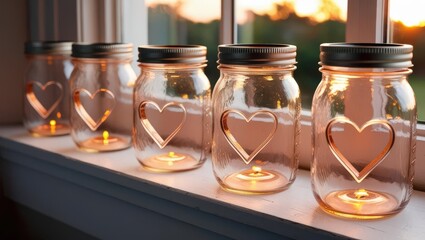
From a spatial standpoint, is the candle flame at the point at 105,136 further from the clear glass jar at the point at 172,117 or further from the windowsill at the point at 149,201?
the clear glass jar at the point at 172,117

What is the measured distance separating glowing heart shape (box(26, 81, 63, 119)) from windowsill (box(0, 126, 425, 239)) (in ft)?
0.23

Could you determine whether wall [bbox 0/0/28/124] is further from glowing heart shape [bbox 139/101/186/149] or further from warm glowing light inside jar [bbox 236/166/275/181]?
warm glowing light inside jar [bbox 236/166/275/181]

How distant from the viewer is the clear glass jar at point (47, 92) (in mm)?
1353

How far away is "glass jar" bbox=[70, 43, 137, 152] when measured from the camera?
3.95 feet

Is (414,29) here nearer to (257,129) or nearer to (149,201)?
(257,129)

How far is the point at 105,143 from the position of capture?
1210mm

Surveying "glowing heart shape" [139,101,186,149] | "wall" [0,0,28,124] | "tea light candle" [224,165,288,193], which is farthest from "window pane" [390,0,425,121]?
"wall" [0,0,28,124]

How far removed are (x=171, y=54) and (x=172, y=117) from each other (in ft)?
0.46

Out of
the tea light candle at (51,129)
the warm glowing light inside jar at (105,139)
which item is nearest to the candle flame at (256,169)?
the warm glowing light inside jar at (105,139)

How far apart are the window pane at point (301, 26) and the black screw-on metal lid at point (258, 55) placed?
196 millimetres

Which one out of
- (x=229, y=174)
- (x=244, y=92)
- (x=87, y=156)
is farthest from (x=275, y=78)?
(x=87, y=156)

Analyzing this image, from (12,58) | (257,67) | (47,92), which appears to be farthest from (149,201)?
(12,58)

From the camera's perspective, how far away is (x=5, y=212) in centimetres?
144

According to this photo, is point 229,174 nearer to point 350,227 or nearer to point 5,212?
point 350,227
